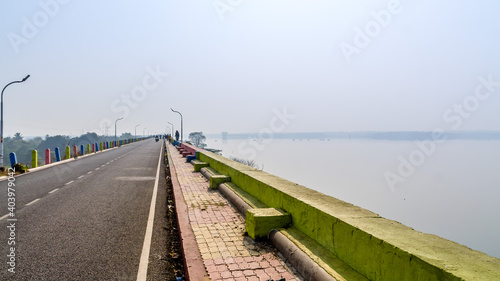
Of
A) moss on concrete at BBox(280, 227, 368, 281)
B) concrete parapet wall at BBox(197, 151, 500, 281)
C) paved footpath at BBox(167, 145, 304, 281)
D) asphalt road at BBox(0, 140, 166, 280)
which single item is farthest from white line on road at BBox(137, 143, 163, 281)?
concrete parapet wall at BBox(197, 151, 500, 281)

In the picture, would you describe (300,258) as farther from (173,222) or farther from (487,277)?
(173,222)

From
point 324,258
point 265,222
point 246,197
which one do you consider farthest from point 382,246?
point 246,197

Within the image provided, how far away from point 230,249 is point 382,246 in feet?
8.84

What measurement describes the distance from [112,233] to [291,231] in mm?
3743

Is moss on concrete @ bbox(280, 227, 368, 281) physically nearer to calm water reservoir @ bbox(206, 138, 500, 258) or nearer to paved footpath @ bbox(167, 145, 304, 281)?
paved footpath @ bbox(167, 145, 304, 281)

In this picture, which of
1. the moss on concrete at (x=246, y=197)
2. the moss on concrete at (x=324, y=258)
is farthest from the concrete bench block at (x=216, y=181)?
the moss on concrete at (x=324, y=258)

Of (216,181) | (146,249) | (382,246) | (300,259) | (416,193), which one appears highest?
(382,246)

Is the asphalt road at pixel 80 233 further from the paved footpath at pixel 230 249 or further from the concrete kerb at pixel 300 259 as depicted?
the concrete kerb at pixel 300 259

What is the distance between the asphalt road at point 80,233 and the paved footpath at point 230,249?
0.79 meters

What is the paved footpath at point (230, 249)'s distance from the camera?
430 centimetres

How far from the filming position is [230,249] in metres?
5.25

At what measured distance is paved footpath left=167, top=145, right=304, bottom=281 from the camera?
4.30m

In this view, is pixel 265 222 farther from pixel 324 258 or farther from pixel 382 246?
pixel 382 246

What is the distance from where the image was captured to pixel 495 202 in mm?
106312
